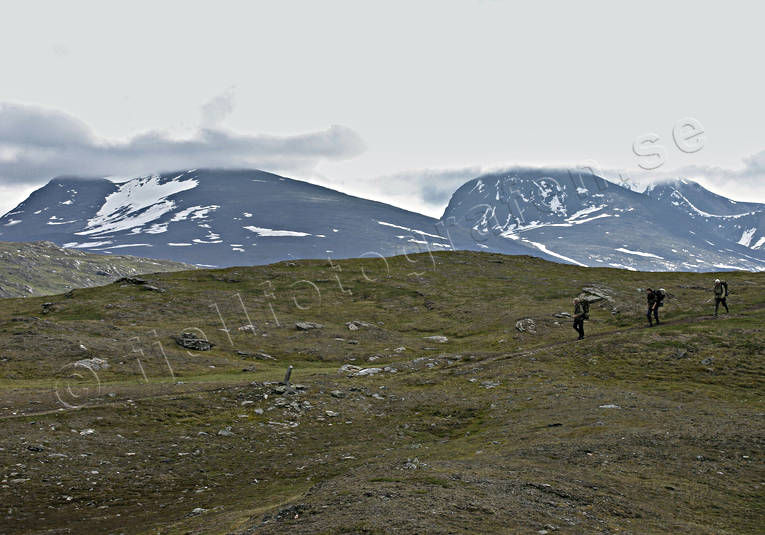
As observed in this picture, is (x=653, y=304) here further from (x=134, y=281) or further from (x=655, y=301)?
(x=134, y=281)

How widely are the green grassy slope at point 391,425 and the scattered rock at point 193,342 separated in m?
1.51

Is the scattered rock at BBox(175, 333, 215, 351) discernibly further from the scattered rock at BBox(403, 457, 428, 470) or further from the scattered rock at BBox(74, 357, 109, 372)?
the scattered rock at BBox(403, 457, 428, 470)

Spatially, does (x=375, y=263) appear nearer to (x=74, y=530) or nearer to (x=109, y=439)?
(x=109, y=439)

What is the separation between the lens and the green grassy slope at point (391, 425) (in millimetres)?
14680

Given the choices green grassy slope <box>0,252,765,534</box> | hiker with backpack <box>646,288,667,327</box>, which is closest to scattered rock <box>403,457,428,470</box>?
green grassy slope <box>0,252,765,534</box>

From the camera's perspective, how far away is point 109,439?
82.7 ft

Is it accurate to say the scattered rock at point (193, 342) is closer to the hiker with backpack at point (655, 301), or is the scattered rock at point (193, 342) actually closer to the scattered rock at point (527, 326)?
the scattered rock at point (527, 326)

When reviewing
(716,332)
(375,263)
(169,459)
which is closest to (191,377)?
(169,459)

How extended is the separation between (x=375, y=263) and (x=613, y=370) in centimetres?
7254

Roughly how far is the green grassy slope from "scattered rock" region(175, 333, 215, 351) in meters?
1.51

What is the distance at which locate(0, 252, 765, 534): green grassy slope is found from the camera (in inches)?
578

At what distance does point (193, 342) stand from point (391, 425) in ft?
103

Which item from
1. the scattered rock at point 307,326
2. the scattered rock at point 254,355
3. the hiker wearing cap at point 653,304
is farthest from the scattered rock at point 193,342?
the hiker wearing cap at point 653,304

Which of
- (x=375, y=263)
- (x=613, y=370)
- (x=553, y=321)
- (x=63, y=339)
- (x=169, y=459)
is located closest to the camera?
(x=169, y=459)
